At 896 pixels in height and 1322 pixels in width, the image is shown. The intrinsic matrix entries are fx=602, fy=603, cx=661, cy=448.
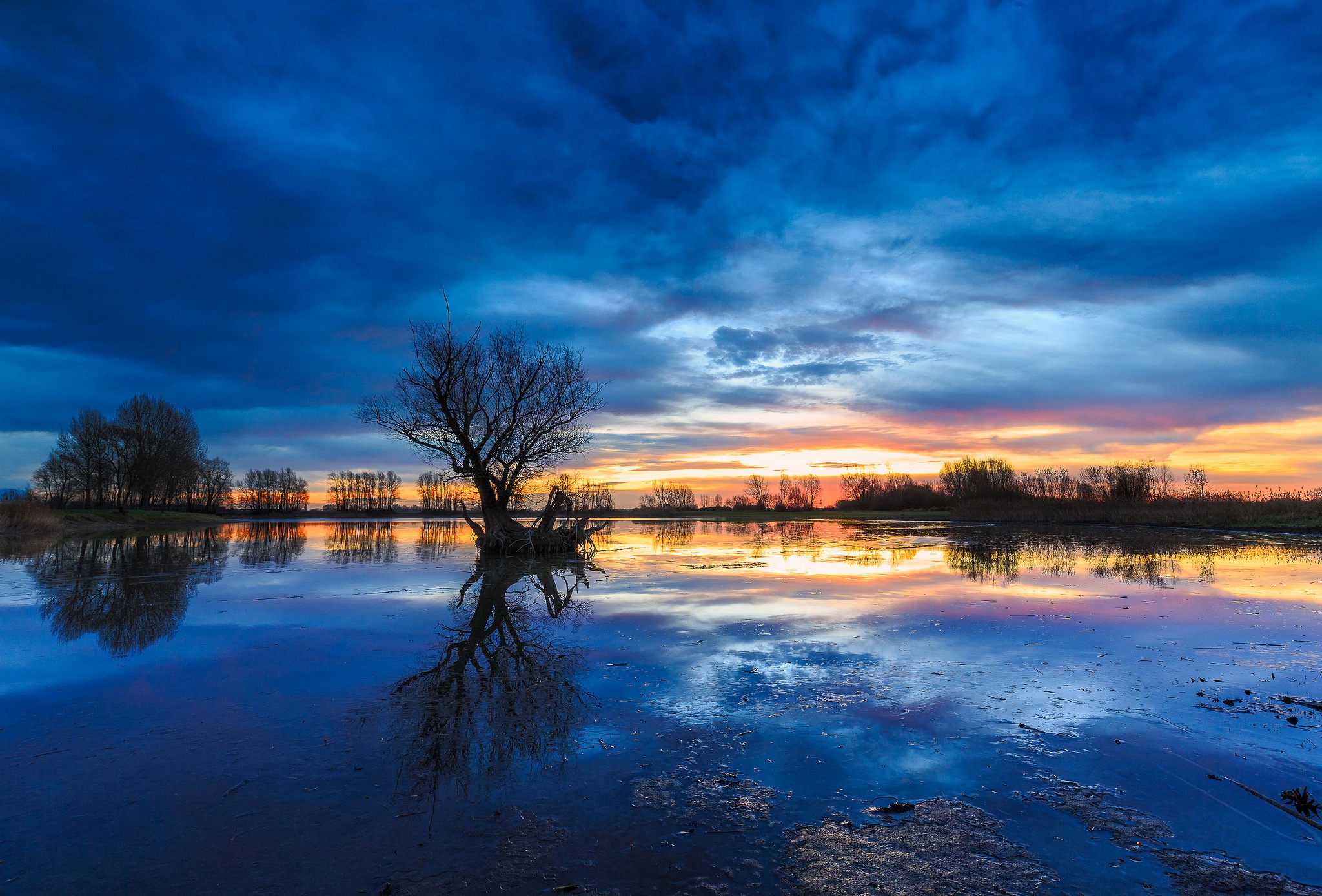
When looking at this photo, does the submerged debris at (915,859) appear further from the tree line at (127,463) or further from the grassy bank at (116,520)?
the tree line at (127,463)

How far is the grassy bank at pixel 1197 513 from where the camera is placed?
39.9m

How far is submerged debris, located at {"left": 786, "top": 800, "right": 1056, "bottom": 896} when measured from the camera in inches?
143

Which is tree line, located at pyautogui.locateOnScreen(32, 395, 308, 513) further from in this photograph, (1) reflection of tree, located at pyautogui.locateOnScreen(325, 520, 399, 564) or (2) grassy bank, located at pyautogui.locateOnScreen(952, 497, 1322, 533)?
(2) grassy bank, located at pyautogui.locateOnScreen(952, 497, 1322, 533)

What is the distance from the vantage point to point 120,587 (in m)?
16.0

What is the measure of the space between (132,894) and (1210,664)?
12.0 metres

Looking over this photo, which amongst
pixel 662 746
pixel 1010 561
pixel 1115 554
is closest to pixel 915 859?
pixel 662 746

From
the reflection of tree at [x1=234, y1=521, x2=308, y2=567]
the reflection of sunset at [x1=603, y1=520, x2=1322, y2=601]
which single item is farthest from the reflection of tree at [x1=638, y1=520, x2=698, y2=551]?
the reflection of tree at [x1=234, y1=521, x2=308, y2=567]

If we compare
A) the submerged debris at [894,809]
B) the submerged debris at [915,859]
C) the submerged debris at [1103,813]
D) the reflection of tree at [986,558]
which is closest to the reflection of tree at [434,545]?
the reflection of tree at [986,558]

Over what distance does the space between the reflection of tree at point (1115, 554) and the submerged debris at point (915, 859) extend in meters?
14.9

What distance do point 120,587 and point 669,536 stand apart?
30.7 metres

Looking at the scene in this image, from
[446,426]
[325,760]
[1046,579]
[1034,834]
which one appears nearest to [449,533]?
[446,426]

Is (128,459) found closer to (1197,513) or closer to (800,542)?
(800,542)

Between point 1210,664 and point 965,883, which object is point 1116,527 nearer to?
point 1210,664

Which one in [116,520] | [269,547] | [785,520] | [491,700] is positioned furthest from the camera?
[785,520]
